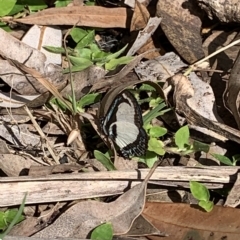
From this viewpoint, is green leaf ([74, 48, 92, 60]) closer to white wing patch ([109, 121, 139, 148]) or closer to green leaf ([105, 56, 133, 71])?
green leaf ([105, 56, 133, 71])

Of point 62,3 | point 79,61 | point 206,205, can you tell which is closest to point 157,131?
point 206,205

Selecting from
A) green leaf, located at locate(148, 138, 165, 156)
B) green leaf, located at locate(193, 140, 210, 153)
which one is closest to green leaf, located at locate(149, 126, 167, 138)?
green leaf, located at locate(148, 138, 165, 156)

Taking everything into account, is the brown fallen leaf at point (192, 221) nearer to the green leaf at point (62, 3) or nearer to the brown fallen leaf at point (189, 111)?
the brown fallen leaf at point (189, 111)

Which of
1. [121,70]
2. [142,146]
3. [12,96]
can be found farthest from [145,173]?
[12,96]

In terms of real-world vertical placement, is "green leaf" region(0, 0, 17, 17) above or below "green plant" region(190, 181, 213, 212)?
above

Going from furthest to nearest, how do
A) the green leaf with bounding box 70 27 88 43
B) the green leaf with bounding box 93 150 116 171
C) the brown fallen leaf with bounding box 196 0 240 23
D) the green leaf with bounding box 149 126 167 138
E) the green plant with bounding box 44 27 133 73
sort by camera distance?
the green leaf with bounding box 70 27 88 43
the green plant with bounding box 44 27 133 73
the brown fallen leaf with bounding box 196 0 240 23
the green leaf with bounding box 149 126 167 138
the green leaf with bounding box 93 150 116 171

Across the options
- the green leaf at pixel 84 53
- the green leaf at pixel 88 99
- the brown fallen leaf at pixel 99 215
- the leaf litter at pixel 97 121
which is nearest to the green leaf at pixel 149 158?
the leaf litter at pixel 97 121

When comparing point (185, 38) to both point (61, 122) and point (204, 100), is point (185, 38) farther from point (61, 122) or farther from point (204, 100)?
point (61, 122)
